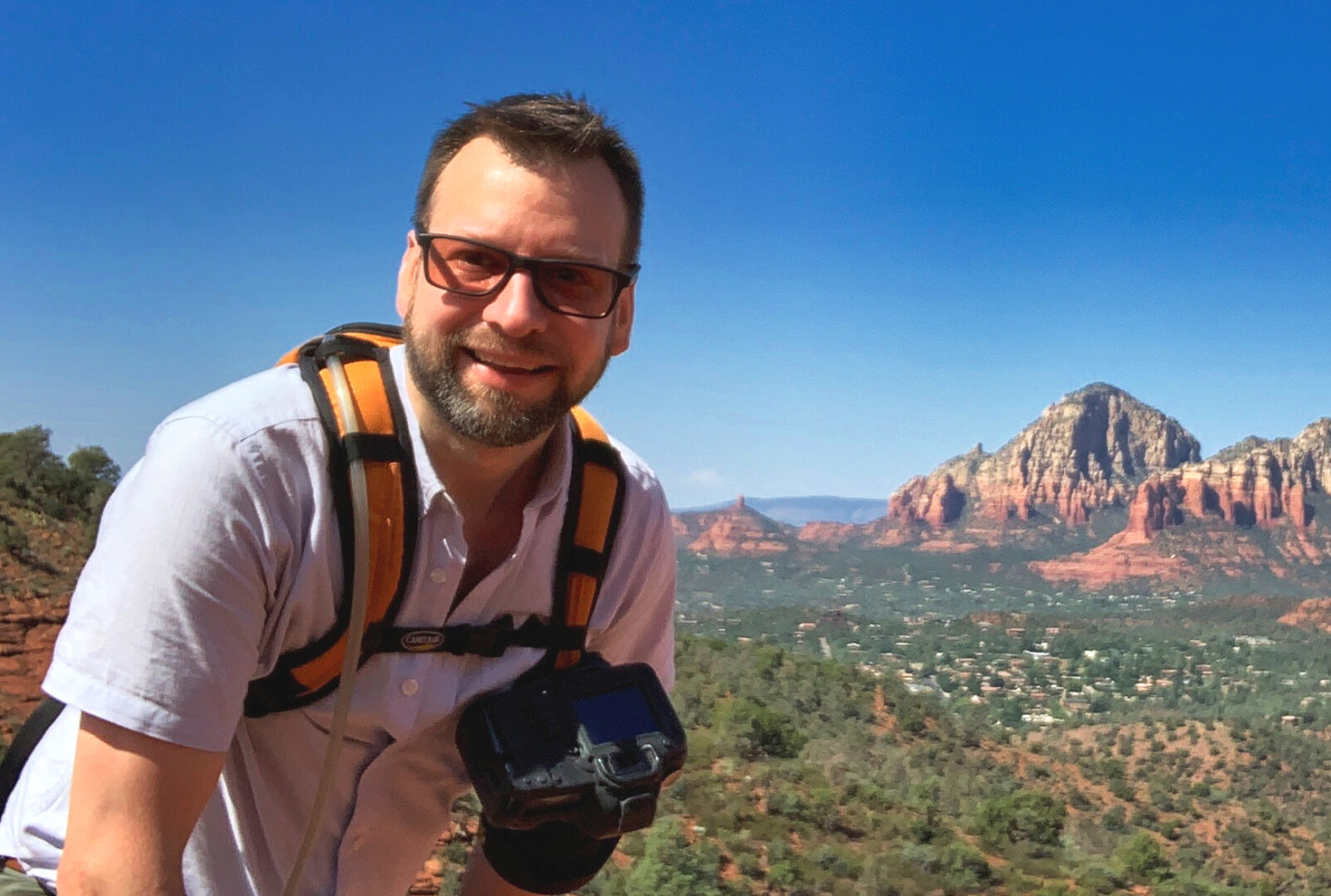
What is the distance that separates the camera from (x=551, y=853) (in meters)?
2.00

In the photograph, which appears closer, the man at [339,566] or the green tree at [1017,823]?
the man at [339,566]

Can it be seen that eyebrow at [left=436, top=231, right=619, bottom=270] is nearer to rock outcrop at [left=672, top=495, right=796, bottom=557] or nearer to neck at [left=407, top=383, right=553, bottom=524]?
neck at [left=407, top=383, right=553, bottom=524]

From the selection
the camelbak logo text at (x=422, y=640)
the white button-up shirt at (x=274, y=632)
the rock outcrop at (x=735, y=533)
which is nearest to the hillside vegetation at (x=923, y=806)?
the white button-up shirt at (x=274, y=632)

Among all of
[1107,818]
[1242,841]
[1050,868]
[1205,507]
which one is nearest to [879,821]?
[1050,868]

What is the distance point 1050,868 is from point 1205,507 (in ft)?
427


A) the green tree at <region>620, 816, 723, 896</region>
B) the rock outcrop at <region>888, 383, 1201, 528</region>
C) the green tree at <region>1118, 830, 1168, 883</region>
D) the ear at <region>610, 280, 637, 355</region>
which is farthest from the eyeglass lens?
the rock outcrop at <region>888, 383, 1201, 528</region>

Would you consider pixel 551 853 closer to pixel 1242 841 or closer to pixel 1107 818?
pixel 1107 818

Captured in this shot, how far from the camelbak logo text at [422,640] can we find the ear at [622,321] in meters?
0.58

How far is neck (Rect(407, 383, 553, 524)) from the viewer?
1.74m

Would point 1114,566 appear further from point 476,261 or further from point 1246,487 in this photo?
point 476,261

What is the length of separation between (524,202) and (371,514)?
1.81ft

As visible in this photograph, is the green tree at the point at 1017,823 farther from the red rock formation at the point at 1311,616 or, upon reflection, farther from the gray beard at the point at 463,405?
the red rock formation at the point at 1311,616

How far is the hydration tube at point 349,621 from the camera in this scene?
5.11ft

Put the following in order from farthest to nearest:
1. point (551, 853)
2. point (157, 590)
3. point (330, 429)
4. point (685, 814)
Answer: point (685, 814) < point (551, 853) < point (330, 429) < point (157, 590)
